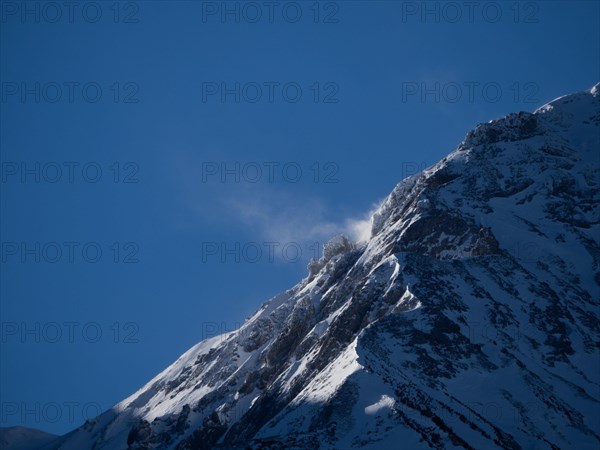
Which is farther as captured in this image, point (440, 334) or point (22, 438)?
point (22, 438)

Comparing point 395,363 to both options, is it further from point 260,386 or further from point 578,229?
point 578,229

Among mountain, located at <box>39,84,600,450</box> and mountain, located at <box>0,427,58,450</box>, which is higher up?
mountain, located at <box>0,427,58,450</box>

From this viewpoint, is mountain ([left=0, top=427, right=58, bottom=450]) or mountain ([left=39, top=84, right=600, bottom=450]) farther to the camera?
mountain ([left=0, top=427, right=58, bottom=450])

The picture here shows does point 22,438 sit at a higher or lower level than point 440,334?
higher

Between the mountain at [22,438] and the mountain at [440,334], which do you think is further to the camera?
the mountain at [22,438]

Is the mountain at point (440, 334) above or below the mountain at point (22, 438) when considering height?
below
